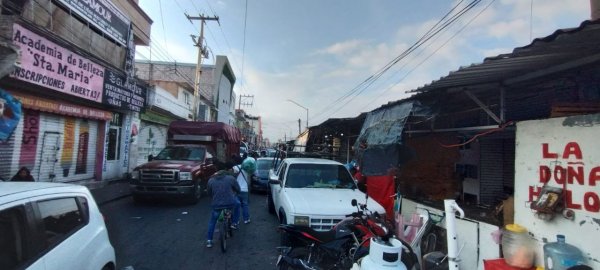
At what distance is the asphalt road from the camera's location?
18.9 feet

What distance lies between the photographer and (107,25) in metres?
14.0

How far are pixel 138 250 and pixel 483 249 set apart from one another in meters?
5.56

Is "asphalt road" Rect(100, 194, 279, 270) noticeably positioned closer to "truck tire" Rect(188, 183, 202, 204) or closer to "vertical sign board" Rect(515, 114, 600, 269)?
"truck tire" Rect(188, 183, 202, 204)

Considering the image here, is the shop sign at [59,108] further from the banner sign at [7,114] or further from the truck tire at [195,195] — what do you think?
the truck tire at [195,195]

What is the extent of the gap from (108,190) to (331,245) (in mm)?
11247

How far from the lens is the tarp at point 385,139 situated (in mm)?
6008

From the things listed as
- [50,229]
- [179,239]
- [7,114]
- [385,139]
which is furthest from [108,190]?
[50,229]

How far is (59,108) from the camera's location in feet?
36.4

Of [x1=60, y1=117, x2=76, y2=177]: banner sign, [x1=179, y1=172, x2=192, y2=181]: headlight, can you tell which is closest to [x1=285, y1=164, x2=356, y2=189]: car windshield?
[x1=179, y1=172, x2=192, y2=181]: headlight

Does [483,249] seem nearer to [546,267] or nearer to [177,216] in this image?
[546,267]

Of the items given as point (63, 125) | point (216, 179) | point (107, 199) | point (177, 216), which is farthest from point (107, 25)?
point (216, 179)

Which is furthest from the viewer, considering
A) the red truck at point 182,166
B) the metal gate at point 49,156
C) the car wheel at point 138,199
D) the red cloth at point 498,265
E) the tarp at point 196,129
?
the tarp at point 196,129

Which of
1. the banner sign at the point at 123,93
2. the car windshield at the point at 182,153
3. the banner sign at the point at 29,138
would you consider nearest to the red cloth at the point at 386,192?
the car windshield at the point at 182,153

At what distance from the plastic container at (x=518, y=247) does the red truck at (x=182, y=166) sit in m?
8.84
